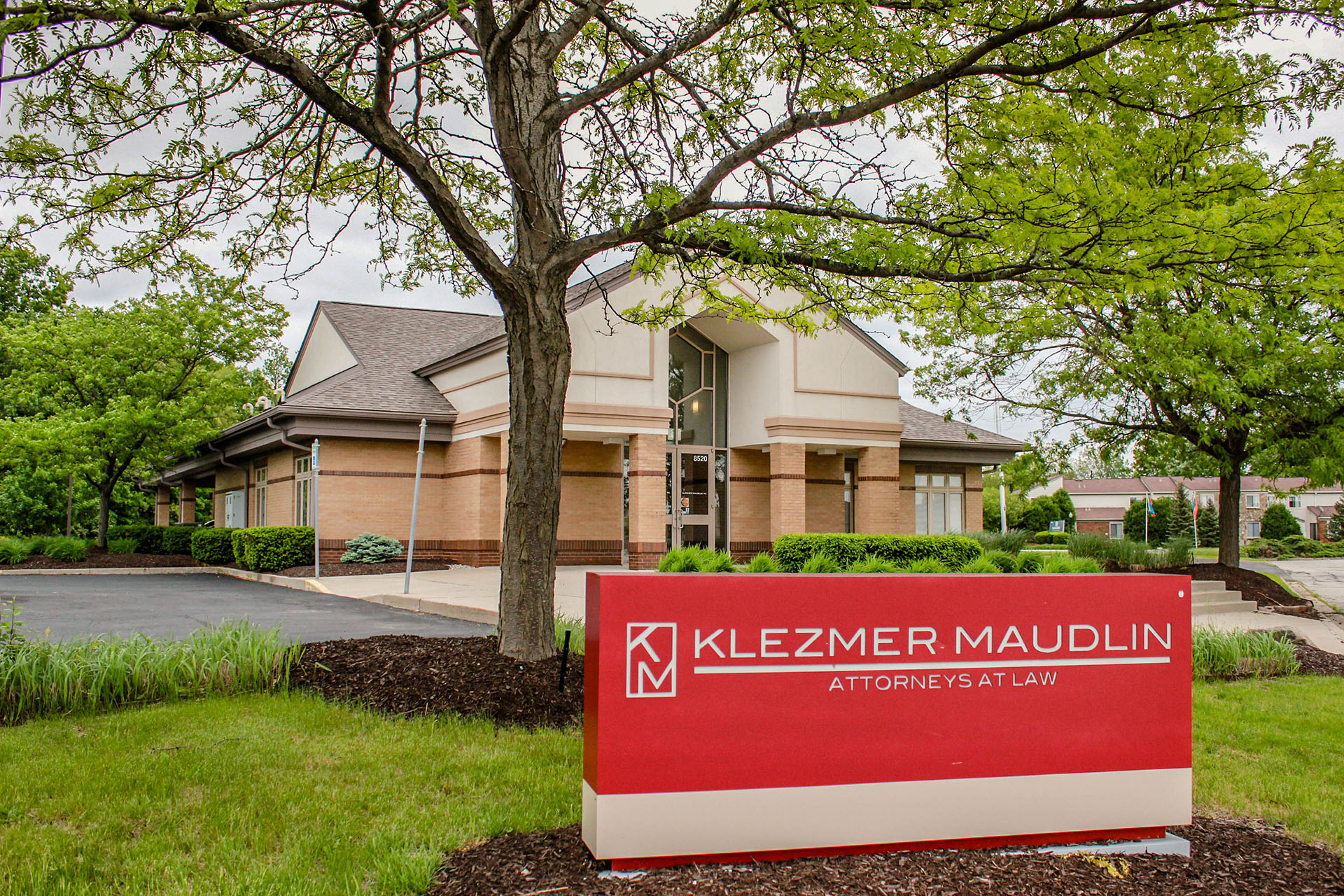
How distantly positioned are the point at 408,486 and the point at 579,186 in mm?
17401

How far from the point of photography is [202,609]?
14688 mm

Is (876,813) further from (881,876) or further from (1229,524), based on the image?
(1229,524)

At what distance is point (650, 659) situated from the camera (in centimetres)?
358

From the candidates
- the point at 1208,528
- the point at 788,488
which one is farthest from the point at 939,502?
the point at 1208,528

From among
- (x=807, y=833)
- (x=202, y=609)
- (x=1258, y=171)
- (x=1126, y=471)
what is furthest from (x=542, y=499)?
(x=1126, y=471)

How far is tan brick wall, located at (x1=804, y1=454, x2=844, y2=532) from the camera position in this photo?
26266 millimetres

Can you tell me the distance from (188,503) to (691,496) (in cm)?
2401

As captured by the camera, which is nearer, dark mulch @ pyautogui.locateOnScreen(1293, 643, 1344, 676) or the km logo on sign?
the km logo on sign

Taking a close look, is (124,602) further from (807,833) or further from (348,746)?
(807,833)

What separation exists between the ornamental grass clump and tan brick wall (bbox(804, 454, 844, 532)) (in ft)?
65.1

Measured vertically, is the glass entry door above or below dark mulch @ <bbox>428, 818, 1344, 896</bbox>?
above

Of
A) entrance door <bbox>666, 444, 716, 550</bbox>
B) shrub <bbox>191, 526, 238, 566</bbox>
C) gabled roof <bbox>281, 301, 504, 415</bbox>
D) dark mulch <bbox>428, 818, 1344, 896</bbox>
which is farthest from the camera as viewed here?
shrub <bbox>191, 526, 238, 566</bbox>

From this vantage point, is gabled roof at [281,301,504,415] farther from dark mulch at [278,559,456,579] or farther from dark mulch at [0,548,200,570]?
dark mulch at [0,548,200,570]

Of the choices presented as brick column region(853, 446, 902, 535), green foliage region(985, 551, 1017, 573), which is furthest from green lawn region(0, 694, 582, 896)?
brick column region(853, 446, 902, 535)
